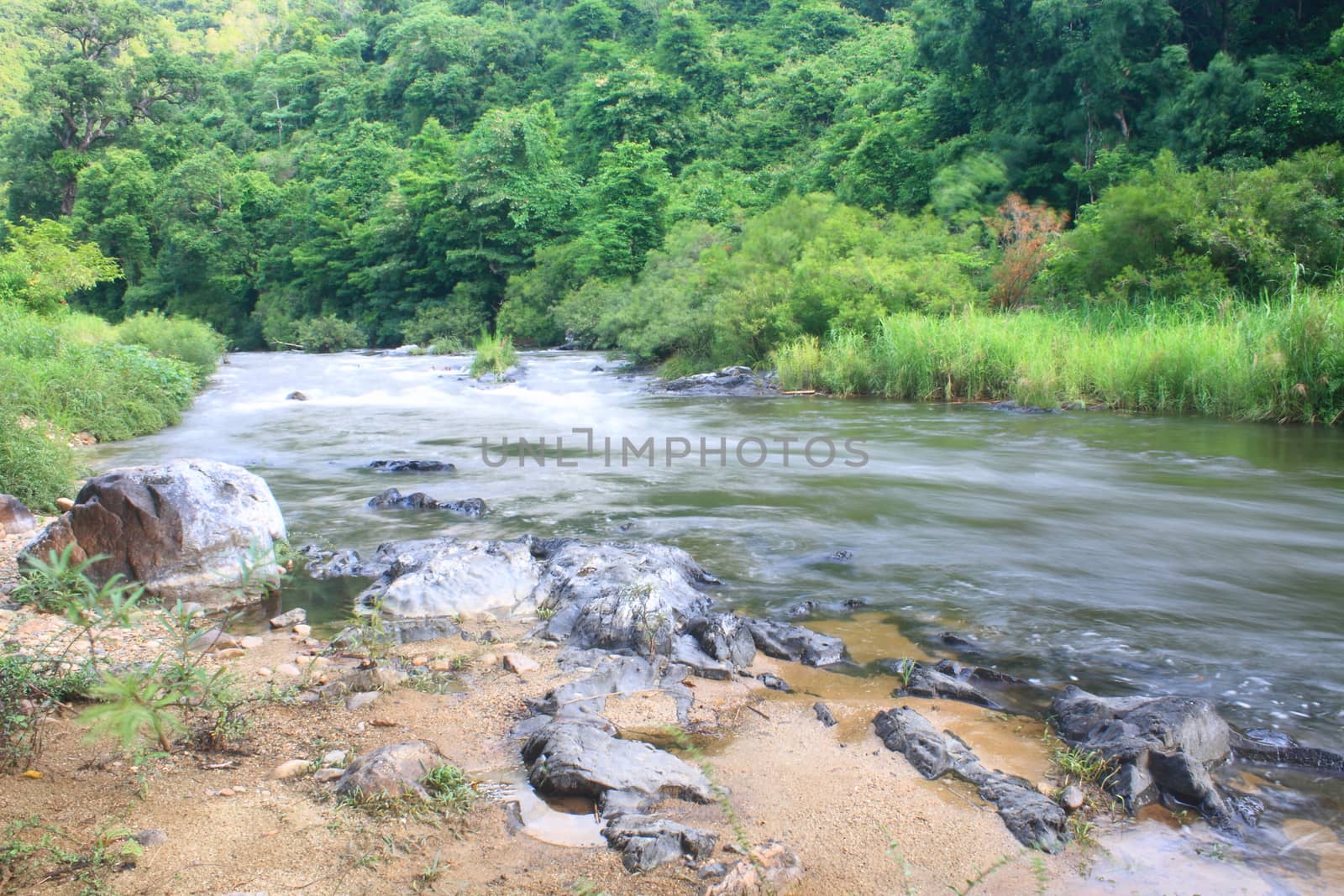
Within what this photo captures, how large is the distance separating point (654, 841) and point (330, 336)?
121 feet

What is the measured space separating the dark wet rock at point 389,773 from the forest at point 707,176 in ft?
38.5

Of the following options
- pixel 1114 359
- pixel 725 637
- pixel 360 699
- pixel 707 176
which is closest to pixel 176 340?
pixel 1114 359

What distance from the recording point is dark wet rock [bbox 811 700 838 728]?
12.0ft

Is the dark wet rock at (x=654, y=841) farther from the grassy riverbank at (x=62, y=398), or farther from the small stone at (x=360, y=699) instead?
the grassy riverbank at (x=62, y=398)

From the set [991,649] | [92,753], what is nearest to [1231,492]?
[991,649]

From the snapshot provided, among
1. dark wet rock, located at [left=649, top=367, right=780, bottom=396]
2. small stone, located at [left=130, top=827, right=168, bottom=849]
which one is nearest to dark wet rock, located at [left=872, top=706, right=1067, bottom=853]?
small stone, located at [left=130, top=827, right=168, bottom=849]

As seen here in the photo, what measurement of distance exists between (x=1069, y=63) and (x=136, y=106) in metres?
53.9

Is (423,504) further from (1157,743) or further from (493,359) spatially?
(493,359)

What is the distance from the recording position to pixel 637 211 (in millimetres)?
31781

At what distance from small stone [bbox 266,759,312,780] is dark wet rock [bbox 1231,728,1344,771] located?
338 centimetres

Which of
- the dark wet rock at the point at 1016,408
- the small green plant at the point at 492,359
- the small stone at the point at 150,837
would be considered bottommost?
the small stone at the point at 150,837

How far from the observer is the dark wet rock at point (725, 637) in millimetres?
4328

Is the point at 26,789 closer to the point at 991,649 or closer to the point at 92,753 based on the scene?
the point at 92,753

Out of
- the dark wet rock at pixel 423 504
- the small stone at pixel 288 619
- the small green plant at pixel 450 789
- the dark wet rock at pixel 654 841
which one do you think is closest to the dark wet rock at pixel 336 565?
the small stone at pixel 288 619
